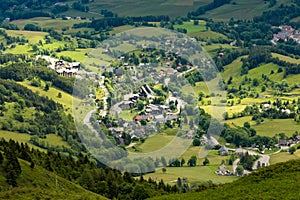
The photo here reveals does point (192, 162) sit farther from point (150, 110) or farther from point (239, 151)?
point (150, 110)

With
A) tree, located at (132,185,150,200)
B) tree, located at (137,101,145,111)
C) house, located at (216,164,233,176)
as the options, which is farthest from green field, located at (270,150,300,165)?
tree, located at (132,185,150,200)

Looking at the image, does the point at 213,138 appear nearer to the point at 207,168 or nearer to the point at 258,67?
the point at 207,168

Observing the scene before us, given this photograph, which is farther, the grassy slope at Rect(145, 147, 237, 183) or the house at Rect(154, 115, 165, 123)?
the house at Rect(154, 115, 165, 123)

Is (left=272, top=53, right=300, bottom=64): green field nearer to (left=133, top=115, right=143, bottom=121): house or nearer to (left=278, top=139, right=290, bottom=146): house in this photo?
(left=278, top=139, right=290, bottom=146): house

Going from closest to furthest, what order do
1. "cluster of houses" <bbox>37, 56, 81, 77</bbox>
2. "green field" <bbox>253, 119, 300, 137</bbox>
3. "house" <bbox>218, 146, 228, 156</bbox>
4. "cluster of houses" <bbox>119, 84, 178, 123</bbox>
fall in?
"house" <bbox>218, 146, 228, 156</bbox> < "cluster of houses" <bbox>119, 84, 178, 123</bbox> < "green field" <bbox>253, 119, 300, 137</bbox> < "cluster of houses" <bbox>37, 56, 81, 77</bbox>

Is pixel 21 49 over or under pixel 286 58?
over

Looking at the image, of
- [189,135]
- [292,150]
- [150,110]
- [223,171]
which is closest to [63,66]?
[150,110]
